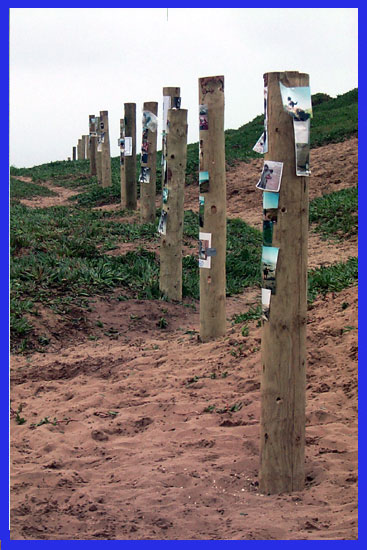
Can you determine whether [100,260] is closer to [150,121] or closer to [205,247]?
[205,247]

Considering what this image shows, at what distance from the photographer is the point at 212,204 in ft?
22.6

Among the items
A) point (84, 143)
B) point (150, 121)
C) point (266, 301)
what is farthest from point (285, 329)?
point (84, 143)

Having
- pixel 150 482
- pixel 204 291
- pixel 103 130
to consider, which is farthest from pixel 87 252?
pixel 103 130

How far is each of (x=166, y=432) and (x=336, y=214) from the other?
950cm

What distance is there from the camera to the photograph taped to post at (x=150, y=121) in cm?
1288

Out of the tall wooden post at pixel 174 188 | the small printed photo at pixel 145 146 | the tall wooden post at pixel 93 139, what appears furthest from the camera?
the tall wooden post at pixel 93 139

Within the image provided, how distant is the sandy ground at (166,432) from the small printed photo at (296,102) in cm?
203

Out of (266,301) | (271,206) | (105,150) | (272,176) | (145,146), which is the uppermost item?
(105,150)

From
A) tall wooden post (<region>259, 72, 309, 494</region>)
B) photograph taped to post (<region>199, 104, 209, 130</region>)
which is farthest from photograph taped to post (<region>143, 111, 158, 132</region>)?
tall wooden post (<region>259, 72, 309, 494</region>)

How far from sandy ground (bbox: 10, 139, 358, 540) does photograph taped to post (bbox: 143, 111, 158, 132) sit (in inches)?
218

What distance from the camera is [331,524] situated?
3502 millimetres

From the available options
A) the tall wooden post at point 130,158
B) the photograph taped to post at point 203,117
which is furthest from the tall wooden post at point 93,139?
the photograph taped to post at point 203,117

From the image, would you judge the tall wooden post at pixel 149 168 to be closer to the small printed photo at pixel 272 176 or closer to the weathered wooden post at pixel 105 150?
the weathered wooden post at pixel 105 150

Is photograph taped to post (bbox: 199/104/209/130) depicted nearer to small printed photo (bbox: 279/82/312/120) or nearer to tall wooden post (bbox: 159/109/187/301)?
tall wooden post (bbox: 159/109/187/301)
